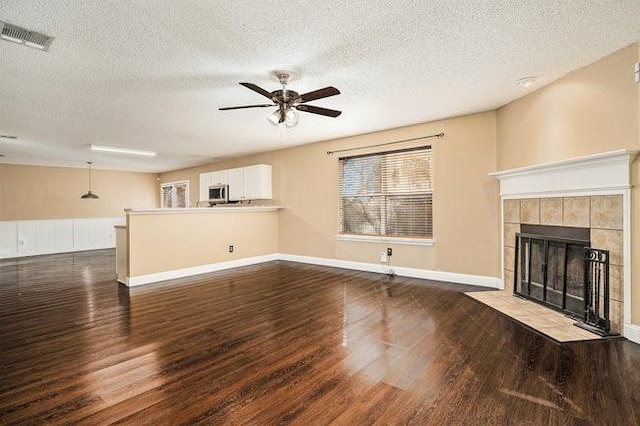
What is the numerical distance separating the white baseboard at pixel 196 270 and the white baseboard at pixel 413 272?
71 cm

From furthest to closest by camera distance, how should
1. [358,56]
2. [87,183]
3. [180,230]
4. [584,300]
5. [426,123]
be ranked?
[87,183]
[180,230]
[426,123]
[584,300]
[358,56]

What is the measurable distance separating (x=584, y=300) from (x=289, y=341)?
2763 mm

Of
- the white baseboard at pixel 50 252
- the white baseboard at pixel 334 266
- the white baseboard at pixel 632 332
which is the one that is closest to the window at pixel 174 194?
the white baseboard at pixel 50 252

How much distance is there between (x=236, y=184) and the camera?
23.9 ft

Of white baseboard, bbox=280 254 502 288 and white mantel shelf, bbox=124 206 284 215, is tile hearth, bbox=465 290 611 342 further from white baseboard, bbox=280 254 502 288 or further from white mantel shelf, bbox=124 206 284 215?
white mantel shelf, bbox=124 206 284 215

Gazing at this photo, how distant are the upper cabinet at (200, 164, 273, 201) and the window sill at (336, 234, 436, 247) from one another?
2122mm

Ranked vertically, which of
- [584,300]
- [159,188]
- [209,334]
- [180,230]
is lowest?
[209,334]

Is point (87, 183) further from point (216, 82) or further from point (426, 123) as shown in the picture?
point (426, 123)

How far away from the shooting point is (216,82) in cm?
322

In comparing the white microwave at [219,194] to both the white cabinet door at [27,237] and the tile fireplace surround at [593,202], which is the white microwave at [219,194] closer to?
the white cabinet door at [27,237]

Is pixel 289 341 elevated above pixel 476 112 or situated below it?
below

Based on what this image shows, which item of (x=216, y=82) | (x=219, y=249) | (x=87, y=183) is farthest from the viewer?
(x=87, y=183)

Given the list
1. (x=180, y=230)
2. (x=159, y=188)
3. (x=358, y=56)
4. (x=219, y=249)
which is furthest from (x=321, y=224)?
(x=159, y=188)

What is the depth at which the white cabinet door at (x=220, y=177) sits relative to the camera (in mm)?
7469
